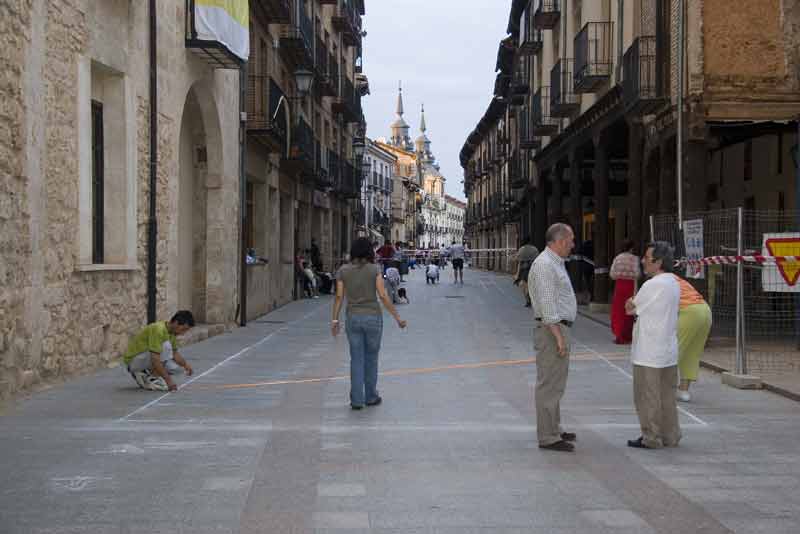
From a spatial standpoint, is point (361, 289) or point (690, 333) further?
point (690, 333)

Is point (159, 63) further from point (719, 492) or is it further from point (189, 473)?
point (719, 492)

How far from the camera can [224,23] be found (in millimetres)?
16422

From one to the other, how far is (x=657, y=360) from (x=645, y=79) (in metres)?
9.96

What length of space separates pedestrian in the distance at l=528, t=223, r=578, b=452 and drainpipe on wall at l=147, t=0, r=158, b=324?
7769 mm

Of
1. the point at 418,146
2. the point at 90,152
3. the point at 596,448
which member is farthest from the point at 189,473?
the point at 418,146

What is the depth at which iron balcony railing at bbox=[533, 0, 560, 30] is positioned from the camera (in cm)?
2886

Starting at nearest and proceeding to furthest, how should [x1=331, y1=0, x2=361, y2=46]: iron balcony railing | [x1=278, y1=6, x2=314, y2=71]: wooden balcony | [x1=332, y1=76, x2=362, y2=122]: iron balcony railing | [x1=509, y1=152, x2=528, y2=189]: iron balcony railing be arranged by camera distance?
1. [x1=278, y1=6, x2=314, y2=71]: wooden balcony
2. [x1=331, y1=0, x2=361, y2=46]: iron balcony railing
3. [x1=332, y1=76, x2=362, y2=122]: iron balcony railing
4. [x1=509, y1=152, x2=528, y2=189]: iron balcony railing

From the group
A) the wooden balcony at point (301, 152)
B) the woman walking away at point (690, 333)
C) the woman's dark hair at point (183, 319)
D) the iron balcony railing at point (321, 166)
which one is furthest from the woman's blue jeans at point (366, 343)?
the iron balcony railing at point (321, 166)

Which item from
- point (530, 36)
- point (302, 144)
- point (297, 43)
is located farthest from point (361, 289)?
point (530, 36)

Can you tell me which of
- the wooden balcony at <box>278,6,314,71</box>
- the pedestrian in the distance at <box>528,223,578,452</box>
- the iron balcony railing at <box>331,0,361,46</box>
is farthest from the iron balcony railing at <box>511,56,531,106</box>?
the pedestrian in the distance at <box>528,223,578,452</box>

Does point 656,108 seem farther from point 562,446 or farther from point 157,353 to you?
point 562,446

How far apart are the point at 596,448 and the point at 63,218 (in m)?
6.54

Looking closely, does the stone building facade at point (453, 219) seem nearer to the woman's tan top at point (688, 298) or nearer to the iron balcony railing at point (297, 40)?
the iron balcony railing at point (297, 40)

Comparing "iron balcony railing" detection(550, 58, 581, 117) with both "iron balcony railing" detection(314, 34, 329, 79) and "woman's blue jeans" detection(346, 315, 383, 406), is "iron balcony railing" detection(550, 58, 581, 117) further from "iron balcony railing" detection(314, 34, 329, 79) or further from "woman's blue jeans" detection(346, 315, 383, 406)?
"woman's blue jeans" detection(346, 315, 383, 406)
